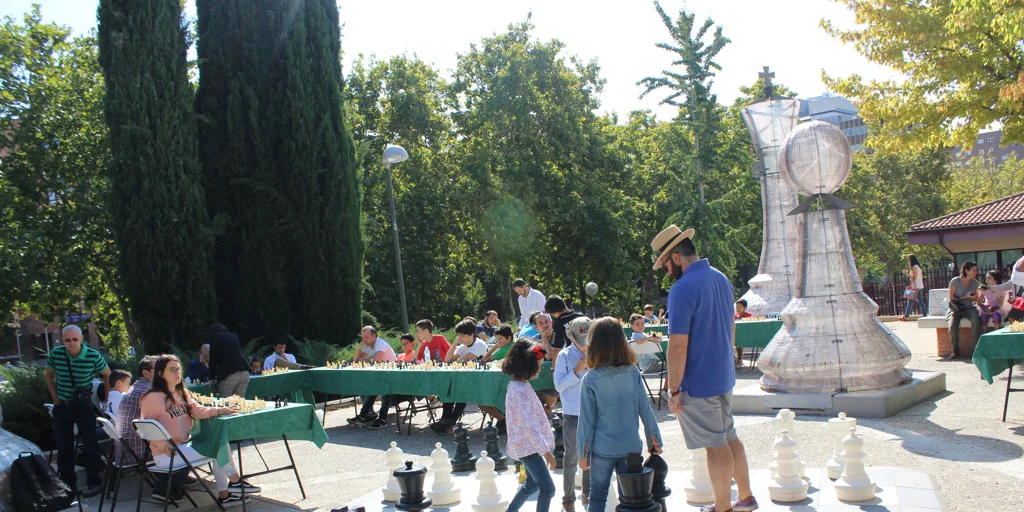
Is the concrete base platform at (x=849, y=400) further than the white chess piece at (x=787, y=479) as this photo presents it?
Yes

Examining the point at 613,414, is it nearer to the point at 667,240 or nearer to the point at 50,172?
the point at 667,240

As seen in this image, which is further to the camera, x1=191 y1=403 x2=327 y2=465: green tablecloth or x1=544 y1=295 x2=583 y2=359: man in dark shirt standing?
x1=544 y1=295 x2=583 y2=359: man in dark shirt standing

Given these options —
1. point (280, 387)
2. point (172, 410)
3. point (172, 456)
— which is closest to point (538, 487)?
point (172, 456)

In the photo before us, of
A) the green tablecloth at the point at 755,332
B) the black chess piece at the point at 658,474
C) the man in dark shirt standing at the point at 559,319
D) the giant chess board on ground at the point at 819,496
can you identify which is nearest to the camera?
the black chess piece at the point at 658,474

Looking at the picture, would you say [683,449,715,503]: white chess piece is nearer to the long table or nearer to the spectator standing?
the long table

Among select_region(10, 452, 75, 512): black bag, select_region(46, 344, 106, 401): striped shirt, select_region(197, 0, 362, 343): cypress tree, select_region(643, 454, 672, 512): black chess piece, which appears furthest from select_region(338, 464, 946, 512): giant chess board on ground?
select_region(197, 0, 362, 343): cypress tree

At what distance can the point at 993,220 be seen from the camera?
83.2 ft

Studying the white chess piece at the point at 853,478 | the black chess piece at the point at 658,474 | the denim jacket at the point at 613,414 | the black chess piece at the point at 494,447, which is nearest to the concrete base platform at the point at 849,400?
the black chess piece at the point at 494,447

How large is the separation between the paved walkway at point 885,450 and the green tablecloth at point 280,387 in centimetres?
73

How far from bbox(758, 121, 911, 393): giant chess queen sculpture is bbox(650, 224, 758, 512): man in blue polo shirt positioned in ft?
17.0

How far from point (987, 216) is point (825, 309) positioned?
64.8 ft

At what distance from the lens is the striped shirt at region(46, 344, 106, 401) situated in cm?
856

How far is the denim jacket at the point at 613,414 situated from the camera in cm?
480

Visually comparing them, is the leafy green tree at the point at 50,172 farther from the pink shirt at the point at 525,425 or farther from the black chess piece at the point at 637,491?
the black chess piece at the point at 637,491
